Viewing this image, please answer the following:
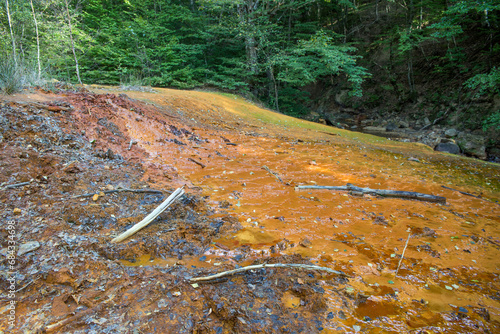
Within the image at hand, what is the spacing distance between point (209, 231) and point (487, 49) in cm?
1766

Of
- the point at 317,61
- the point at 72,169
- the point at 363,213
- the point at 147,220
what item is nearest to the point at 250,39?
the point at 317,61

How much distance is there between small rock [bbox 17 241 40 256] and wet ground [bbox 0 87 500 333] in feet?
0.05

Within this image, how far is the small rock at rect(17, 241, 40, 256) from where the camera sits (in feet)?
7.13

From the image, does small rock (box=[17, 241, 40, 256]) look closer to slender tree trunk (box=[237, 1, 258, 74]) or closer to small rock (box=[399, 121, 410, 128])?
slender tree trunk (box=[237, 1, 258, 74])

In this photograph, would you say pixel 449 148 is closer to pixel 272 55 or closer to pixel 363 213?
pixel 363 213

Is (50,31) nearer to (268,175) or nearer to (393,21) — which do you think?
(268,175)

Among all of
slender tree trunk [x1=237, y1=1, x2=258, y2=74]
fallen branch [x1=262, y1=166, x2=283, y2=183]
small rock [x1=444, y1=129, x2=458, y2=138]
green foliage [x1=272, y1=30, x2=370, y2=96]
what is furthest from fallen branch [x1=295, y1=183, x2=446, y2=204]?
slender tree trunk [x1=237, y1=1, x2=258, y2=74]

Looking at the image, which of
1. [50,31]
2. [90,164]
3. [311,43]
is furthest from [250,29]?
[90,164]

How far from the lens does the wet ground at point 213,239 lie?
1858mm

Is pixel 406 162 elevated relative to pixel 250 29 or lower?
lower

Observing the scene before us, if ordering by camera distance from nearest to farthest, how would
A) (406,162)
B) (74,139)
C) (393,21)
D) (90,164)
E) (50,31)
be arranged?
(90,164) < (74,139) < (406,162) < (50,31) < (393,21)

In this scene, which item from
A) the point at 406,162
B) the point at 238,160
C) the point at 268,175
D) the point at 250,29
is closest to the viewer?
the point at 268,175

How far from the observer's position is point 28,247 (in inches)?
87.7

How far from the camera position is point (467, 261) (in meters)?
2.73
